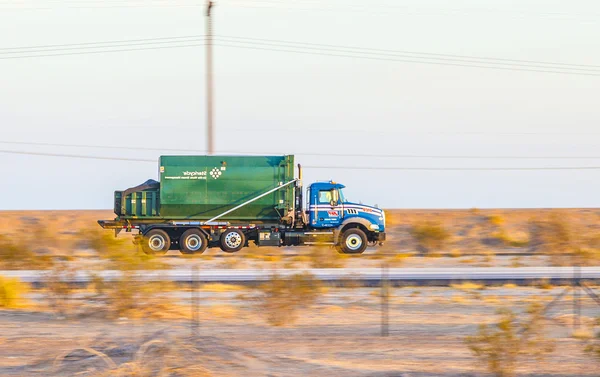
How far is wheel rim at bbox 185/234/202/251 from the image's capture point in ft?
106

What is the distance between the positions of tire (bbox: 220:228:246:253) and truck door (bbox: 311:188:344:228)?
9.28 feet

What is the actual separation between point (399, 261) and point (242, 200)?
275 inches

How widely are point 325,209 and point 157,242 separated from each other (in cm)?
654

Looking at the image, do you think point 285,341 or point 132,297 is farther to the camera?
point 132,297

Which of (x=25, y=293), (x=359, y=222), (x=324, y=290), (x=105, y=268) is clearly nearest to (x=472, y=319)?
(x=324, y=290)

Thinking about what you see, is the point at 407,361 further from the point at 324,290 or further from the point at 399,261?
the point at 399,261

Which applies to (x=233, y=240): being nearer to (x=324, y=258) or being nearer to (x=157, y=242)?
(x=157, y=242)

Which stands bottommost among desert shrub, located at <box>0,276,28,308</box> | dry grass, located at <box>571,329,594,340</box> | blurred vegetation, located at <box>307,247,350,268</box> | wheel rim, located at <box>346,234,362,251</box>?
dry grass, located at <box>571,329,594,340</box>

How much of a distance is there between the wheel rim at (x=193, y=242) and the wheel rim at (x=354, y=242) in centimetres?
566

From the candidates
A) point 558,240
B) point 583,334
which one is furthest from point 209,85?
point 583,334

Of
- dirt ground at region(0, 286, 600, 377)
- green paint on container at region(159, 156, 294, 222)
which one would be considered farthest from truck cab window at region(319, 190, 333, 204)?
dirt ground at region(0, 286, 600, 377)

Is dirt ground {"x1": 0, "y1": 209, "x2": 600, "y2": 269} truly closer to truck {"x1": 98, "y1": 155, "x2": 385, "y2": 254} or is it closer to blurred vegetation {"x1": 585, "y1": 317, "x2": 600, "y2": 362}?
truck {"x1": 98, "y1": 155, "x2": 385, "y2": 254}

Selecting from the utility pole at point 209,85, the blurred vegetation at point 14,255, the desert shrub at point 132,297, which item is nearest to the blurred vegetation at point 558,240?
the utility pole at point 209,85

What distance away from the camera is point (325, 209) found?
32.4 m
